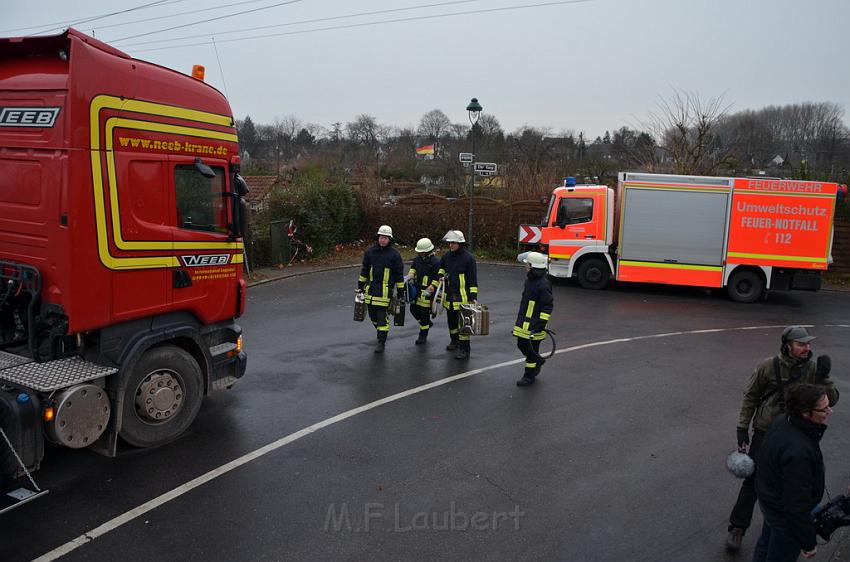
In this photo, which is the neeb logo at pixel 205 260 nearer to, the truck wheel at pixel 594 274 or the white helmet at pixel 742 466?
the white helmet at pixel 742 466

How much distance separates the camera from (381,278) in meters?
9.40

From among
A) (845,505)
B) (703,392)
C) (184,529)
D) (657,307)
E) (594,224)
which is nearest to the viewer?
(845,505)

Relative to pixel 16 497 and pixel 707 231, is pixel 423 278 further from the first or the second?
pixel 707 231

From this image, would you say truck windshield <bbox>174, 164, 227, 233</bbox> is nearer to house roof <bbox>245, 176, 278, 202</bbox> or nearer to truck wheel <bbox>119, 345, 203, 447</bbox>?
truck wheel <bbox>119, 345, 203, 447</bbox>

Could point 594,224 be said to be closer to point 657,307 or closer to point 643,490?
point 657,307

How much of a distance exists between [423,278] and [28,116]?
572 centimetres

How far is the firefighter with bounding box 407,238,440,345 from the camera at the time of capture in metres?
9.73

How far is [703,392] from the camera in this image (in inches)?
319

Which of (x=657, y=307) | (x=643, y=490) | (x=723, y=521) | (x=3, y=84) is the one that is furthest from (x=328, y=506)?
(x=657, y=307)

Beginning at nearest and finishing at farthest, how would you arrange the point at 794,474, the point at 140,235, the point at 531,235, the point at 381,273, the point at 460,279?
the point at 794,474 → the point at 140,235 → the point at 460,279 → the point at 381,273 → the point at 531,235

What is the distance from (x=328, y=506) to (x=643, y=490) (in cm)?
267

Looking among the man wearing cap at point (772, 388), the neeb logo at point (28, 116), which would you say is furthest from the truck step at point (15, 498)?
the man wearing cap at point (772, 388)

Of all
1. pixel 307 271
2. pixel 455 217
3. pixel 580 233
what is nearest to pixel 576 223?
pixel 580 233

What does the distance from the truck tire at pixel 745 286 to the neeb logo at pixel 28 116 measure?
14.0 meters
